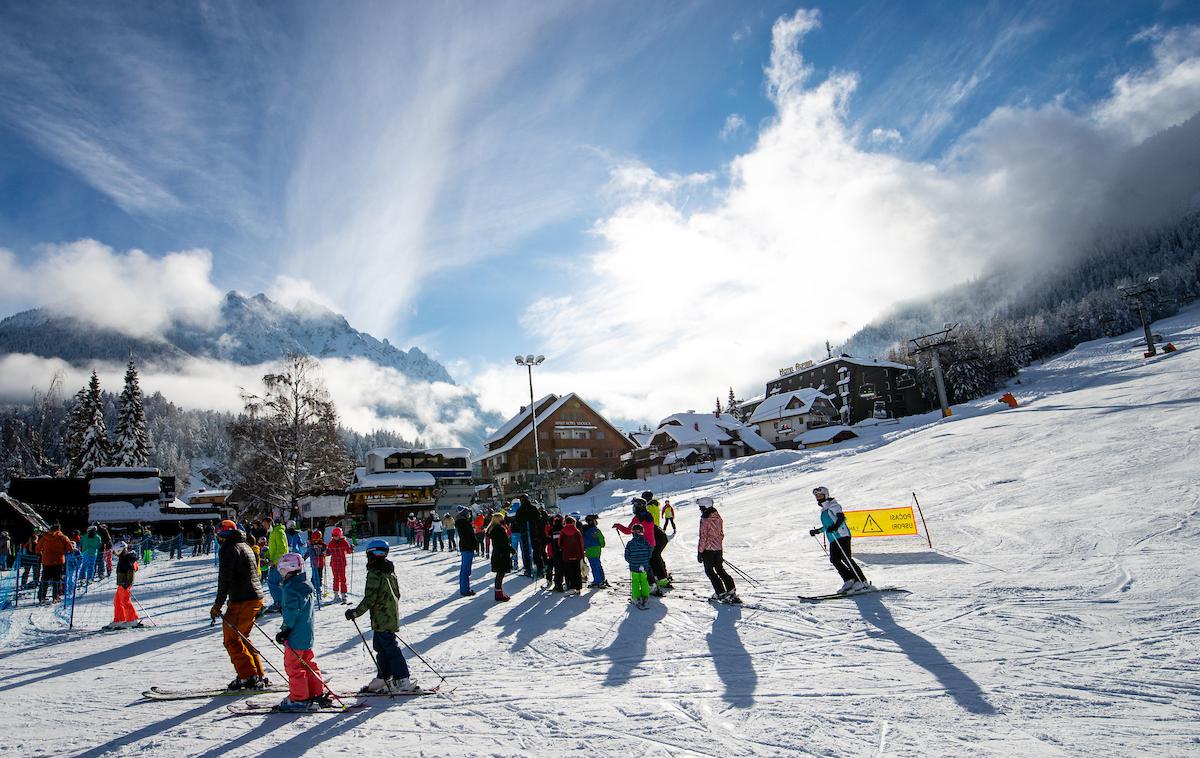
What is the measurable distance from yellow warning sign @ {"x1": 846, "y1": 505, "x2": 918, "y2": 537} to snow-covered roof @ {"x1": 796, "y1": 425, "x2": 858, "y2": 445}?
49.9 meters

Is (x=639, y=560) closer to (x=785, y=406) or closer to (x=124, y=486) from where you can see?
(x=124, y=486)

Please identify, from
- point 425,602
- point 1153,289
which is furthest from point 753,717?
point 1153,289

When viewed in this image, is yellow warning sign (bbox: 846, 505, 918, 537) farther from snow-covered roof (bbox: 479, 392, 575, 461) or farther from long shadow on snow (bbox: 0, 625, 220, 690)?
snow-covered roof (bbox: 479, 392, 575, 461)

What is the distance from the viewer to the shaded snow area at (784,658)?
4949 millimetres

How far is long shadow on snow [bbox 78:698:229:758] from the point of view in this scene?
5309 mm

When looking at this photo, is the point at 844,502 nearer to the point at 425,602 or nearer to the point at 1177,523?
the point at 1177,523

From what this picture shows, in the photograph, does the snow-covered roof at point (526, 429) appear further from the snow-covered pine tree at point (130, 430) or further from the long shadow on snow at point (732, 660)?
the long shadow on snow at point (732, 660)

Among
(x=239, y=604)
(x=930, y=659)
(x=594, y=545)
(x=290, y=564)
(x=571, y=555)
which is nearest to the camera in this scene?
(x=930, y=659)

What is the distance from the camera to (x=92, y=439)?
52656 millimetres

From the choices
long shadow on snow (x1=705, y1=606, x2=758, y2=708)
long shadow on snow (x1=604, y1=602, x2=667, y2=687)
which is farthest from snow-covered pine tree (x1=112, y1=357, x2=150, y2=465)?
long shadow on snow (x1=705, y1=606, x2=758, y2=708)

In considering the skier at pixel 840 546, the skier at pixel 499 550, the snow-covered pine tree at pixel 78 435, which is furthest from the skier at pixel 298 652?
the snow-covered pine tree at pixel 78 435

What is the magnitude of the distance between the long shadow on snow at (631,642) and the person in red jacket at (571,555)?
2013 millimetres

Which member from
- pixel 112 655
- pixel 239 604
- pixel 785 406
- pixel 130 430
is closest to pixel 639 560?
pixel 239 604

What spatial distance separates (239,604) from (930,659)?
25.2 feet
